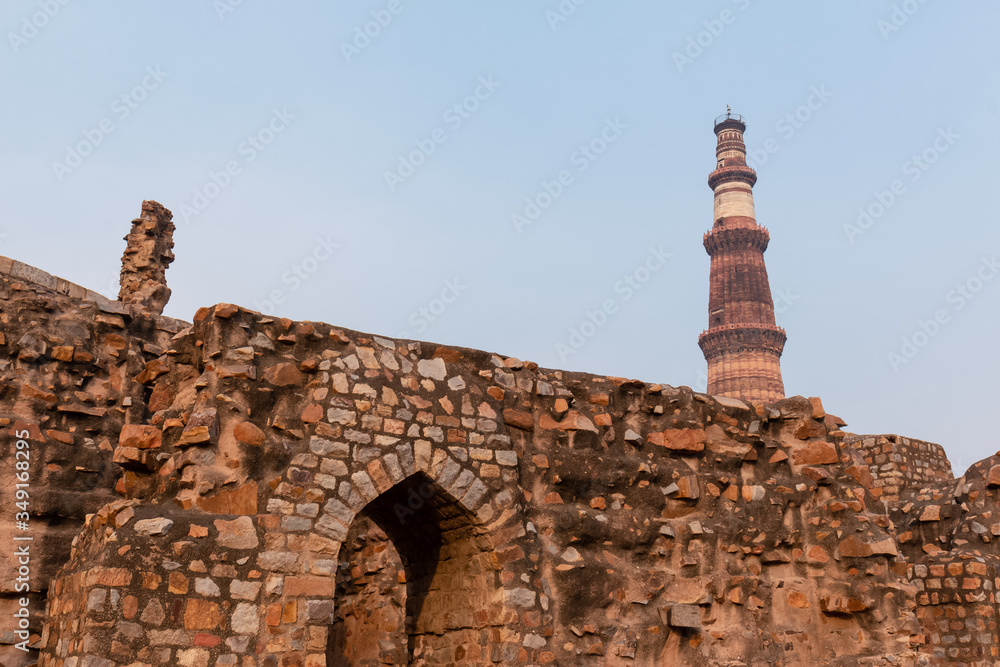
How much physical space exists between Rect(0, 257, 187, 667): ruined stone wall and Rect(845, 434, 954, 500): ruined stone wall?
11116 millimetres

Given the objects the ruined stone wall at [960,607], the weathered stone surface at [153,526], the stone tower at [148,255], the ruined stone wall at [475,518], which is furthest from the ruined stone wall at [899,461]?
the weathered stone surface at [153,526]

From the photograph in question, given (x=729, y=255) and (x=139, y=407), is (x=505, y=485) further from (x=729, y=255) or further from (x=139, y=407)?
(x=729, y=255)

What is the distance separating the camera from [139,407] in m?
6.55

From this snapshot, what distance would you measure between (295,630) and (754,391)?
129 ft

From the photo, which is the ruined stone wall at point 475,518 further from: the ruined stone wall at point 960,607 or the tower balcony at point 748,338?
the tower balcony at point 748,338

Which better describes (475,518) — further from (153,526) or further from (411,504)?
(153,526)

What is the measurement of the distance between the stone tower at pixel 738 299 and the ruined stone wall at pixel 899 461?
26.7 meters

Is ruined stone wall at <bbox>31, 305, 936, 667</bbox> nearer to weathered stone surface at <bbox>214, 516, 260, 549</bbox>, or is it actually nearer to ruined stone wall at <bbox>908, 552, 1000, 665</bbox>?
weathered stone surface at <bbox>214, 516, 260, 549</bbox>

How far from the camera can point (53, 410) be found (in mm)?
6176

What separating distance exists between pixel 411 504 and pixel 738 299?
39943 millimetres

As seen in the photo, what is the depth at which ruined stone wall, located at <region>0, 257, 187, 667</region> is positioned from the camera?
18.9 ft

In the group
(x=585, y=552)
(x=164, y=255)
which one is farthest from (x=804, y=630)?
(x=164, y=255)

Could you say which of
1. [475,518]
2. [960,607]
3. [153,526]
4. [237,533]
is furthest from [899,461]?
[153,526]

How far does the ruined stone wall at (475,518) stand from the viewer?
15.5 feet
